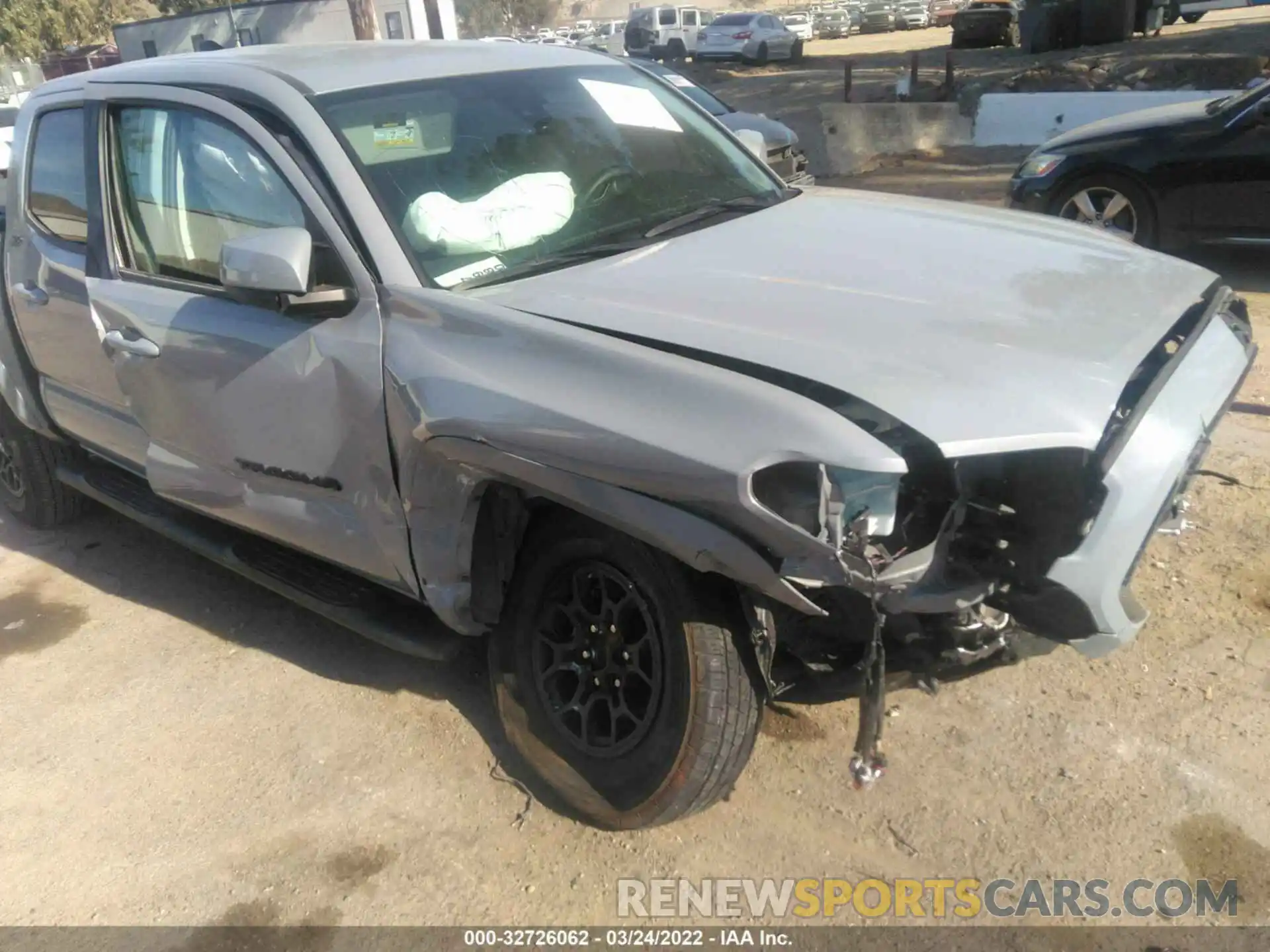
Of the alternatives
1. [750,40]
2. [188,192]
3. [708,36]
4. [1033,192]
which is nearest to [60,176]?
[188,192]

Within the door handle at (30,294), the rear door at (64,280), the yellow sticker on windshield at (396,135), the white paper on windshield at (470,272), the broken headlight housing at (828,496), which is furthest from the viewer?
the door handle at (30,294)

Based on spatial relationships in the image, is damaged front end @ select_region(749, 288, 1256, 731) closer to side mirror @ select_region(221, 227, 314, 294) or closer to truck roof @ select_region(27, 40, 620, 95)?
side mirror @ select_region(221, 227, 314, 294)

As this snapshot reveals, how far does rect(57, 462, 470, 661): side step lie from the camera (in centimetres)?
320

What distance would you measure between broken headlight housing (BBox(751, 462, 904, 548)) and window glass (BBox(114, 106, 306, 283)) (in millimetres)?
1594

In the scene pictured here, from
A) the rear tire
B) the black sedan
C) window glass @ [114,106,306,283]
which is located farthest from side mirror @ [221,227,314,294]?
the black sedan

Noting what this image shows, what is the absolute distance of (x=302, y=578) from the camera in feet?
11.5

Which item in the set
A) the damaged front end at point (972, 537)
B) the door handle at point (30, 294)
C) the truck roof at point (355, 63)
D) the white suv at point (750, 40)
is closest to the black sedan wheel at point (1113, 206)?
the truck roof at point (355, 63)

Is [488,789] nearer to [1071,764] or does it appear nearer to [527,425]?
[527,425]

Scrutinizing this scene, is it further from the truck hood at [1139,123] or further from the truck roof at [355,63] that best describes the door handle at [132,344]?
the truck hood at [1139,123]

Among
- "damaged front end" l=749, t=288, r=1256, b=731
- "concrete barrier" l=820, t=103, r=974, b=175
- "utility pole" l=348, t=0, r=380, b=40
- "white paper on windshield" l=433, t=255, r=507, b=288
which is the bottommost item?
"concrete barrier" l=820, t=103, r=974, b=175

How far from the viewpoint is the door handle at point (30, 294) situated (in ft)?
13.4

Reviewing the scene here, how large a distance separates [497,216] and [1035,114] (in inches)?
517

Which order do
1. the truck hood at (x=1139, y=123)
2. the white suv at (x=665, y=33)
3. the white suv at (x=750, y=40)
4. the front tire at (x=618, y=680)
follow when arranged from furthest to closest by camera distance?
Result: the white suv at (x=665, y=33), the white suv at (x=750, y=40), the truck hood at (x=1139, y=123), the front tire at (x=618, y=680)

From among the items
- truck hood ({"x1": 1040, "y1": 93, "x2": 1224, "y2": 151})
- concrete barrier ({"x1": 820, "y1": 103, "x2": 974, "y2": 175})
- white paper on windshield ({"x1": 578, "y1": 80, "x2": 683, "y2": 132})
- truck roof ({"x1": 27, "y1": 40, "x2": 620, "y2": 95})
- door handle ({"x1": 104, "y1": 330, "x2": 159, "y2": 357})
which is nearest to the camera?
truck roof ({"x1": 27, "y1": 40, "x2": 620, "y2": 95})
